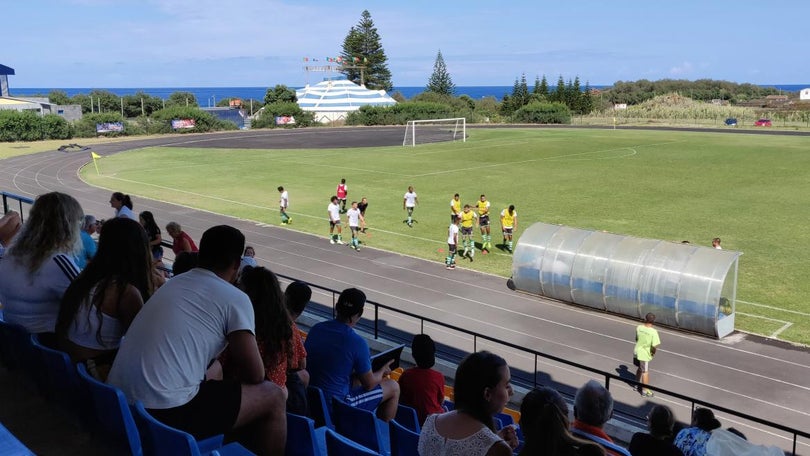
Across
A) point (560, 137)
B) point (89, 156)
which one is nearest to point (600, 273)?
point (89, 156)

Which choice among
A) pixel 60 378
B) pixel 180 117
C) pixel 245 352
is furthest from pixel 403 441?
pixel 180 117

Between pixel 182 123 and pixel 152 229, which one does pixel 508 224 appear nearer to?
pixel 152 229

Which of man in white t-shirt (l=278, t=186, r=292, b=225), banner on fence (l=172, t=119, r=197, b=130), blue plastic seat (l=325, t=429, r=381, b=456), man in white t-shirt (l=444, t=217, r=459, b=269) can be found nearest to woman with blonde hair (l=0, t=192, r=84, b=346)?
blue plastic seat (l=325, t=429, r=381, b=456)

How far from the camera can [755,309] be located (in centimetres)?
1858

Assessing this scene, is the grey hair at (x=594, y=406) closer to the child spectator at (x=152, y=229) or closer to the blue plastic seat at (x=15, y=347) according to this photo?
the blue plastic seat at (x=15, y=347)

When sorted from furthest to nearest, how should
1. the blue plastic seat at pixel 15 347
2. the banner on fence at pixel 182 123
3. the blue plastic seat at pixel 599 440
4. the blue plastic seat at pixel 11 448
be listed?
the banner on fence at pixel 182 123 < the blue plastic seat at pixel 15 347 < the blue plastic seat at pixel 599 440 < the blue plastic seat at pixel 11 448

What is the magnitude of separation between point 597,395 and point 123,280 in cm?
332

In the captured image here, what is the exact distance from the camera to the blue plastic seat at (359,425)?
5621 mm

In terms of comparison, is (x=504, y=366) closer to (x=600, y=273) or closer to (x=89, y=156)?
(x=600, y=273)

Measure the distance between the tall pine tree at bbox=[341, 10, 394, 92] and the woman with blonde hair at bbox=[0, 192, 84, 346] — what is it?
12825 cm

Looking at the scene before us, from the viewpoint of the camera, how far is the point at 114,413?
4402 mm

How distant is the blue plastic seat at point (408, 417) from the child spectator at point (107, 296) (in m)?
2.38

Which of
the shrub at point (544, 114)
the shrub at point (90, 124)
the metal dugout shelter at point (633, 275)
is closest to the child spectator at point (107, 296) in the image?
the metal dugout shelter at point (633, 275)

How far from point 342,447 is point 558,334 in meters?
13.3
